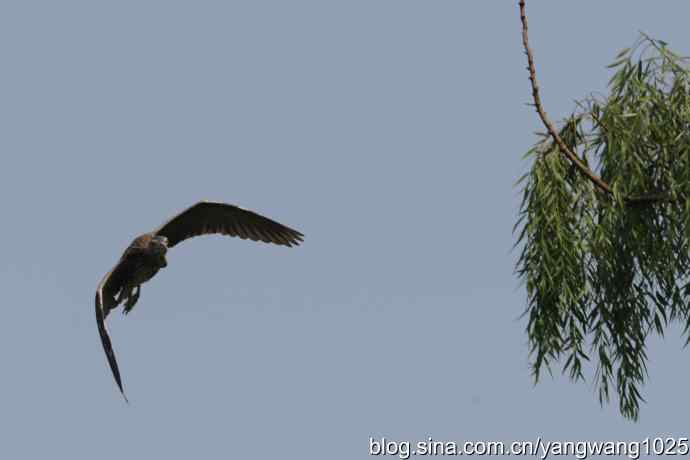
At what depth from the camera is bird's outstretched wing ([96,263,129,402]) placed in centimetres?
789

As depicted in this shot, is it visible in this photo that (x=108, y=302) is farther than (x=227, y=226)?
No

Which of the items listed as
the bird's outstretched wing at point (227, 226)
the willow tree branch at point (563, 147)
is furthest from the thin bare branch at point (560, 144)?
the bird's outstretched wing at point (227, 226)

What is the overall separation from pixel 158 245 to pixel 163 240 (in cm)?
6

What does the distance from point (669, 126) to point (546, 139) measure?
0.82 m

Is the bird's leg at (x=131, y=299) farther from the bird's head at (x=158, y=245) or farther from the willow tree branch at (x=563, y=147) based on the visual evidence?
the willow tree branch at (x=563, y=147)

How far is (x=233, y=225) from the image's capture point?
9883 mm

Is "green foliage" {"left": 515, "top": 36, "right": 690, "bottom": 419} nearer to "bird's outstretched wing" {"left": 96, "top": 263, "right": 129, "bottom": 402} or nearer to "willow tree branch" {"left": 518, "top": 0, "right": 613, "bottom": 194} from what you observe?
"willow tree branch" {"left": 518, "top": 0, "right": 613, "bottom": 194}

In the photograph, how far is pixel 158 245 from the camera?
871 centimetres

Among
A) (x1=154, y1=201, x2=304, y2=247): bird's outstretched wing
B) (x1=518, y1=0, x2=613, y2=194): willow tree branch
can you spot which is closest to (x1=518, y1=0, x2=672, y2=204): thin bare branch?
(x1=518, y1=0, x2=613, y2=194): willow tree branch

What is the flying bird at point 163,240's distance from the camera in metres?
8.68

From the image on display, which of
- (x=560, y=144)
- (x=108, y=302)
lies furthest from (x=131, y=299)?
(x=560, y=144)

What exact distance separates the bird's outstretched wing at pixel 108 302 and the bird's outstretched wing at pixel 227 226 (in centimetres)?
80

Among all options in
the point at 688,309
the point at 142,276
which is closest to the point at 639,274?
the point at 688,309

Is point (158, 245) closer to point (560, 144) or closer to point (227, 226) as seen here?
point (227, 226)
